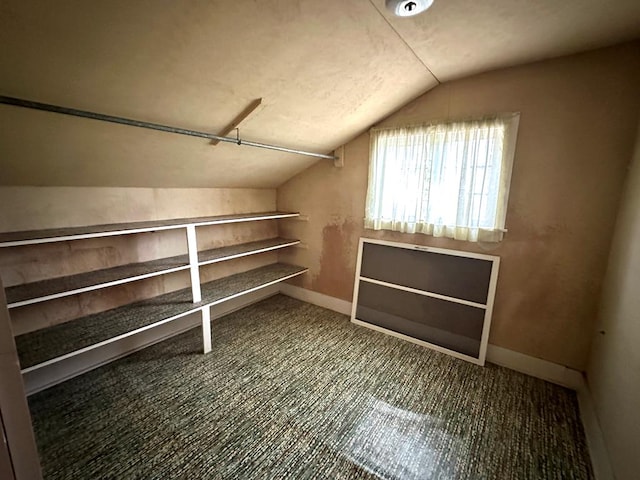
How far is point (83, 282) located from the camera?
187 centimetres

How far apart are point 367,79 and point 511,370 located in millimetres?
2531

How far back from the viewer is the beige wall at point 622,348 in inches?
49.8

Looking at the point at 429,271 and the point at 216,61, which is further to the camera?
the point at 429,271

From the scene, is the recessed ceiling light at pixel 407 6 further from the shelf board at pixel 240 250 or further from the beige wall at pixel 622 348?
the shelf board at pixel 240 250

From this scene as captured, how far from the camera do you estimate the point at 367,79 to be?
1.87 meters

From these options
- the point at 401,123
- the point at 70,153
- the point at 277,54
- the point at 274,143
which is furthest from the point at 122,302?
the point at 401,123

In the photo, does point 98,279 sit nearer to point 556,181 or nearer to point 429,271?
point 429,271

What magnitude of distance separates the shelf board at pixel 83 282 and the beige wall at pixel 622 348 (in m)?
2.78

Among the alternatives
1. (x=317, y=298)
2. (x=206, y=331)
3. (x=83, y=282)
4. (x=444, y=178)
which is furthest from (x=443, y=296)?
(x=83, y=282)

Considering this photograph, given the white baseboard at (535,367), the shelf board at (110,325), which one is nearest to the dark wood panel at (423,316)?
the white baseboard at (535,367)

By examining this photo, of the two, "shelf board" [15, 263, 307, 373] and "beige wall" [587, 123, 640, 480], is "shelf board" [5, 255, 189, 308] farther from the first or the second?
"beige wall" [587, 123, 640, 480]

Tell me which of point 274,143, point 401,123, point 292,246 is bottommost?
point 292,246

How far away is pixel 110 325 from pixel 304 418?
59.5 inches

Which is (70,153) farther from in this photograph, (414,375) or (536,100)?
(536,100)
